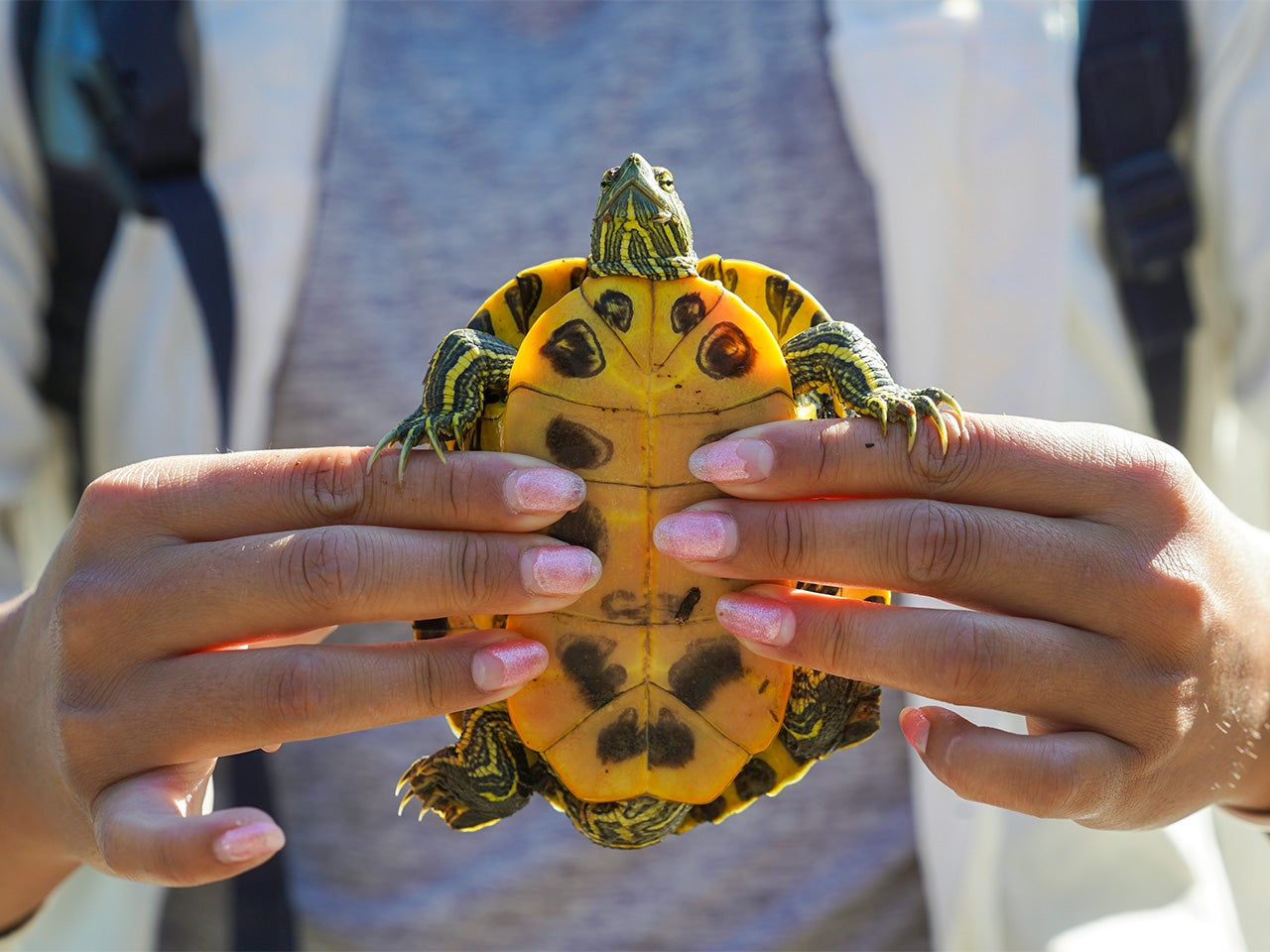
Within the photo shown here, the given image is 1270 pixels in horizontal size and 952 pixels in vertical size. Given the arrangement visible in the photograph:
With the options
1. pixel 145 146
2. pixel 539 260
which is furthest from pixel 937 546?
pixel 145 146

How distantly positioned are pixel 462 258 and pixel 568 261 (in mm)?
854

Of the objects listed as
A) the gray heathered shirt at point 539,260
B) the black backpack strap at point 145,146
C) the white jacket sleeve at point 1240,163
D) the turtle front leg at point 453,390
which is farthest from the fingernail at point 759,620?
the white jacket sleeve at point 1240,163

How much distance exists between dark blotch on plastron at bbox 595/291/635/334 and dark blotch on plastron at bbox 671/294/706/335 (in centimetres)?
6

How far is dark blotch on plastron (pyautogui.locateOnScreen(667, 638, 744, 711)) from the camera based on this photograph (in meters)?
1.36

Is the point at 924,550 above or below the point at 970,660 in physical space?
above

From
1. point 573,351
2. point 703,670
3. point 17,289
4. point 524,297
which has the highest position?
point 17,289

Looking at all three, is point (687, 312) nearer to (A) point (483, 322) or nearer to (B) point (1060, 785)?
(A) point (483, 322)

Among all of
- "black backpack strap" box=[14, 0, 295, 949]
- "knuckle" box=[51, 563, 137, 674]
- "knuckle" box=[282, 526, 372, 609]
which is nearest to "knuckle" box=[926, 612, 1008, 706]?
"knuckle" box=[282, 526, 372, 609]

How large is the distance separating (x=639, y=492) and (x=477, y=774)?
0.52 meters

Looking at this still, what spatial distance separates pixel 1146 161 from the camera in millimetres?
2006

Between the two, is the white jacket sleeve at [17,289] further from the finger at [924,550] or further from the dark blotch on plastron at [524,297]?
the finger at [924,550]

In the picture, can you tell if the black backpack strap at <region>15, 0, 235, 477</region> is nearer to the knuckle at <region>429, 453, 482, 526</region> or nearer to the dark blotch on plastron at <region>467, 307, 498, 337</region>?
the dark blotch on plastron at <region>467, 307, 498, 337</region>

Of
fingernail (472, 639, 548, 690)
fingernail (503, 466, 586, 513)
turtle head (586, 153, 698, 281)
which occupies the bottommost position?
fingernail (472, 639, 548, 690)

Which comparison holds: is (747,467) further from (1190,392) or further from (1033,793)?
(1190,392)
